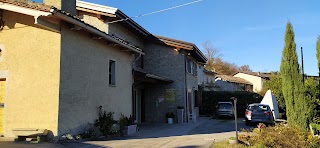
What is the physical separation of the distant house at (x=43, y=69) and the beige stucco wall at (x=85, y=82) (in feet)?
0.11

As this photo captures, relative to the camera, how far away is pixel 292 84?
14141 millimetres

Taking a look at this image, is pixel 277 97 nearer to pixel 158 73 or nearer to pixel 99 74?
pixel 158 73

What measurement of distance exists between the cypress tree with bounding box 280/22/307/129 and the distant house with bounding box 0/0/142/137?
884 cm

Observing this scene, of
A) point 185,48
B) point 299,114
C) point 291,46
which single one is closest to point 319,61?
point 291,46

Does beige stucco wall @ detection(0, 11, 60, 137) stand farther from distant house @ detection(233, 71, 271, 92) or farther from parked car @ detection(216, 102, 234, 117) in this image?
distant house @ detection(233, 71, 271, 92)

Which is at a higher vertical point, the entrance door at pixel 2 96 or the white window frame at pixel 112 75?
the white window frame at pixel 112 75

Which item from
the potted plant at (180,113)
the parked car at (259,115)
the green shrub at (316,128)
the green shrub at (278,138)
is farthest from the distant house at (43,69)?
the parked car at (259,115)

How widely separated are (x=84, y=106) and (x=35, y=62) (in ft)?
7.98

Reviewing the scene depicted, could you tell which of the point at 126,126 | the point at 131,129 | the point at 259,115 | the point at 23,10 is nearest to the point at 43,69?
the point at 23,10

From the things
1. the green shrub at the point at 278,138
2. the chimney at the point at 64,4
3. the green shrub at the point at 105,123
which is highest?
the chimney at the point at 64,4

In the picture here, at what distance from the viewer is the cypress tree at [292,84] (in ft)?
45.1

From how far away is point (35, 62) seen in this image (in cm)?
1028

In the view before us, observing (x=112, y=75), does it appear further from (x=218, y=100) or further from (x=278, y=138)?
(x=218, y=100)

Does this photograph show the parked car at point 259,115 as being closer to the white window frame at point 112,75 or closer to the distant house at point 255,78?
the white window frame at point 112,75
